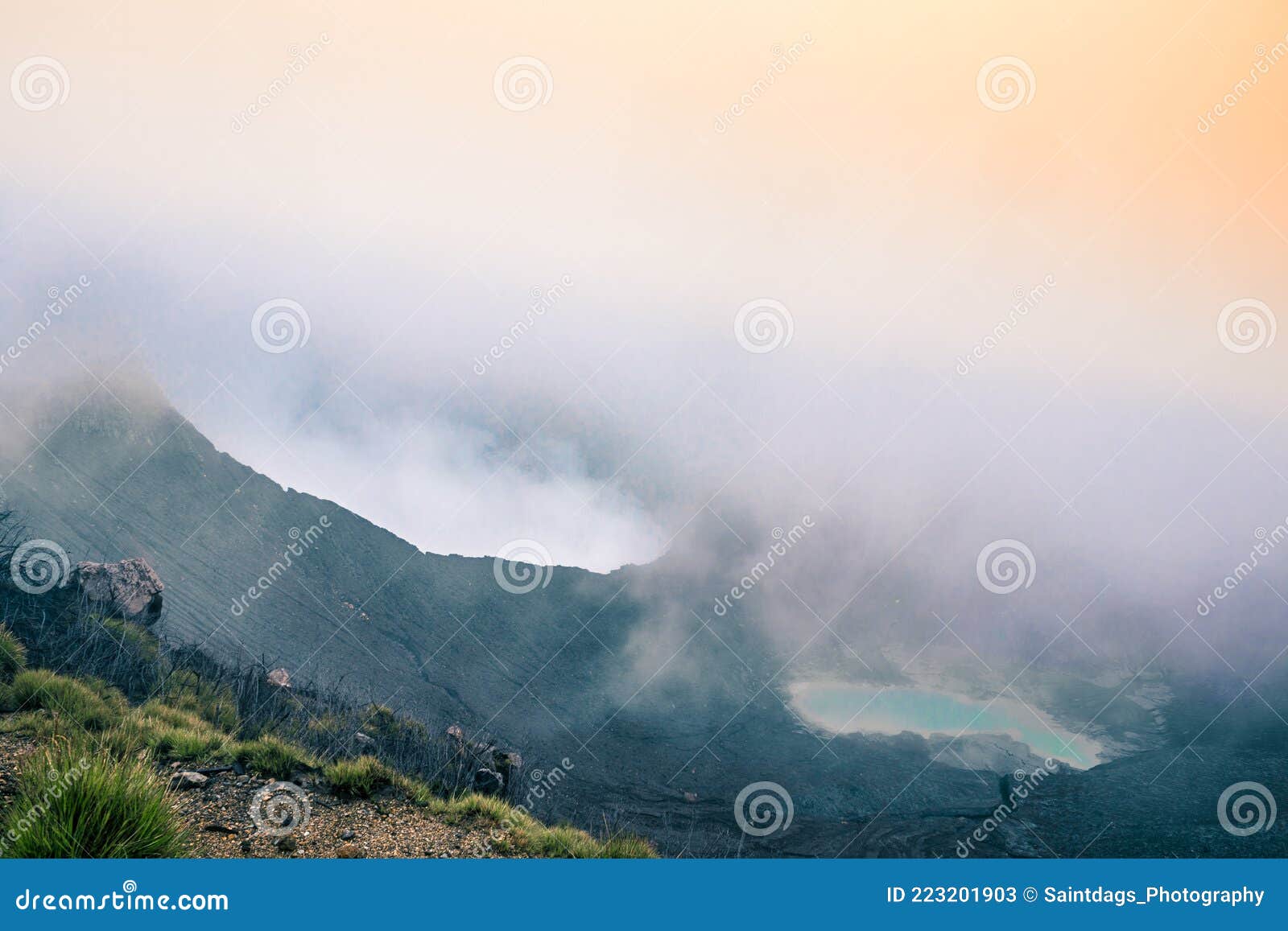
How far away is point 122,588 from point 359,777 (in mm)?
16507

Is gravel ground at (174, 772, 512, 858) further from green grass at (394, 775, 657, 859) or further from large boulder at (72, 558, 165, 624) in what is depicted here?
large boulder at (72, 558, 165, 624)

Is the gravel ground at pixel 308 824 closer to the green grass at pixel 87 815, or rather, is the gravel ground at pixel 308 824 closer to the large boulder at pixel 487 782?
the green grass at pixel 87 815

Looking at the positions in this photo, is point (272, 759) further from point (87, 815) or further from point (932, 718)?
point (932, 718)

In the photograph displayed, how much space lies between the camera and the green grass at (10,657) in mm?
12688

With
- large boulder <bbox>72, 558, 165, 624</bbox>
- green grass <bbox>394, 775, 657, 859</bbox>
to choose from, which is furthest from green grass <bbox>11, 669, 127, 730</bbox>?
large boulder <bbox>72, 558, 165, 624</bbox>

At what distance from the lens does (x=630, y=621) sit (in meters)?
55.9

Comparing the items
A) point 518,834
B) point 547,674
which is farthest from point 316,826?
point 547,674

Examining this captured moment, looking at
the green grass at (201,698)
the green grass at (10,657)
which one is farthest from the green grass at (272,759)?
the green grass at (10,657)

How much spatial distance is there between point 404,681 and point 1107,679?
49331mm

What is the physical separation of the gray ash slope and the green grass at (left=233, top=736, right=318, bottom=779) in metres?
12.0

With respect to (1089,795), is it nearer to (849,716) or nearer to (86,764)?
(849,716)

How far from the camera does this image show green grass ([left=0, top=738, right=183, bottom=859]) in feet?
22.4

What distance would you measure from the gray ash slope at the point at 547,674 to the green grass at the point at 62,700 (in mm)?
11025

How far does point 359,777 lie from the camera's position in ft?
36.8
